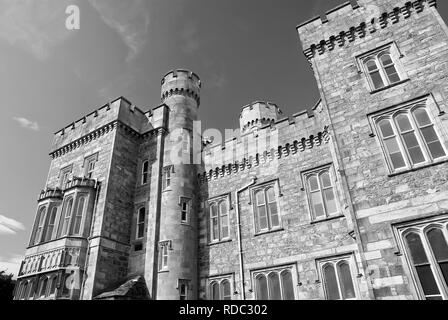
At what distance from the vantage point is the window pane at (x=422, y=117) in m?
9.73

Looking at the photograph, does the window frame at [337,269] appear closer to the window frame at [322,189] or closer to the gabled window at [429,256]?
the window frame at [322,189]

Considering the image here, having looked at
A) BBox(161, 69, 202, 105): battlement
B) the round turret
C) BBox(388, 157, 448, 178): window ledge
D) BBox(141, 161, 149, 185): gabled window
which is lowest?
BBox(388, 157, 448, 178): window ledge

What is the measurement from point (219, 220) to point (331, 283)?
6521mm

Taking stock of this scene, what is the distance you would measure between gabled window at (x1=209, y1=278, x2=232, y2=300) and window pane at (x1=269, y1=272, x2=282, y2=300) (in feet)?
6.87

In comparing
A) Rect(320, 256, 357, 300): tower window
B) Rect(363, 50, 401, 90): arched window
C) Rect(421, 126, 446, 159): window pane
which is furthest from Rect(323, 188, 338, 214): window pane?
Rect(363, 50, 401, 90): arched window

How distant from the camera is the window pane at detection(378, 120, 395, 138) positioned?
1020cm

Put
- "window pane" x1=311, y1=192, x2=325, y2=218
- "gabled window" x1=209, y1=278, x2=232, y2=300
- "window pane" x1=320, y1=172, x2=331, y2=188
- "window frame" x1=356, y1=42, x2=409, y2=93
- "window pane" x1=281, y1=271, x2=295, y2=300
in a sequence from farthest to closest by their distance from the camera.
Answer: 1. "gabled window" x1=209, y1=278, x2=232, y2=300
2. "window pane" x1=320, y1=172, x2=331, y2=188
3. "window pane" x1=311, y1=192, x2=325, y2=218
4. "window pane" x1=281, y1=271, x2=295, y2=300
5. "window frame" x1=356, y1=42, x2=409, y2=93

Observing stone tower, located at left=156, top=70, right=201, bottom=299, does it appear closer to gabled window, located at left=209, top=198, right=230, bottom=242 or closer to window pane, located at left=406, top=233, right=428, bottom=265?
gabled window, located at left=209, top=198, right=230, bottom=242

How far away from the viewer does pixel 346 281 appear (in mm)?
11664

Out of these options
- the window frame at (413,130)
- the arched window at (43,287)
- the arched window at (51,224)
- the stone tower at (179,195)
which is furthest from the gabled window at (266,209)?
the arched window at (51,224)
